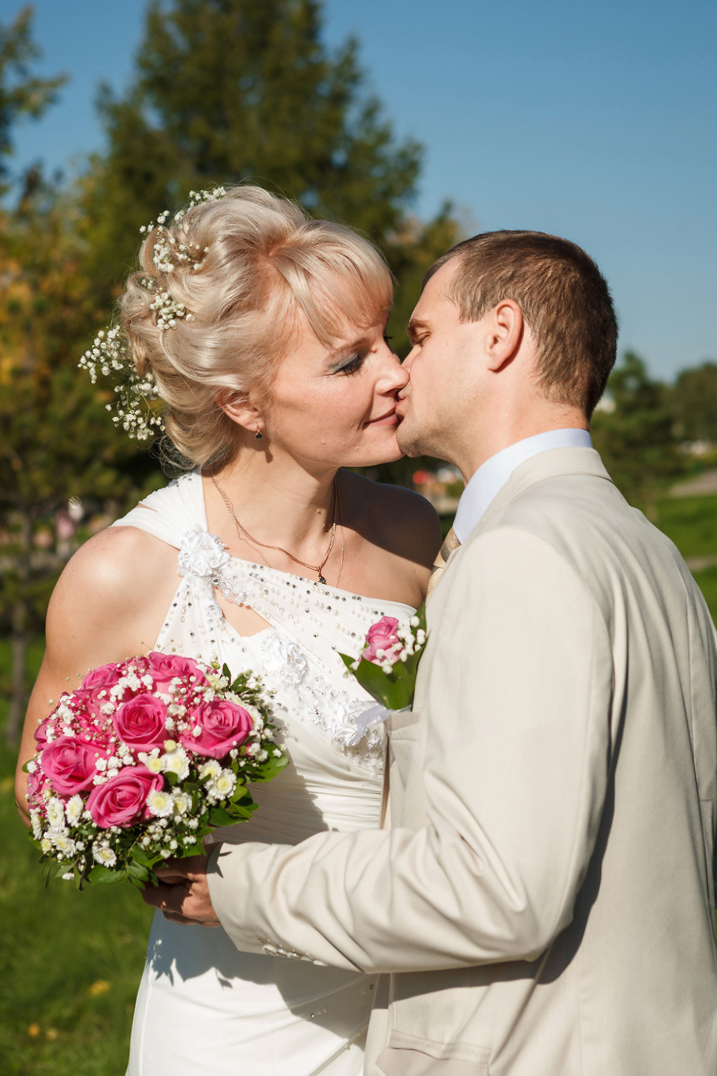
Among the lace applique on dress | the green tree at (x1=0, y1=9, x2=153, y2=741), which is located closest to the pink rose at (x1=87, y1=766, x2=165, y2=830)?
the lace applique on dress

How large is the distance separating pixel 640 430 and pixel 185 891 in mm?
24899

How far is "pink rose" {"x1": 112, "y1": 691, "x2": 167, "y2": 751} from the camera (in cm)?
224

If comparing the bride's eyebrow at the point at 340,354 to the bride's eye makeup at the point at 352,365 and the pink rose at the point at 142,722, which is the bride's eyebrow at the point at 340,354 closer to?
the bride's eye makeup at the point at 352,365

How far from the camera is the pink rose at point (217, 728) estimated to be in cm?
226

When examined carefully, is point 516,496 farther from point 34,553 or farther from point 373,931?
point 34,553

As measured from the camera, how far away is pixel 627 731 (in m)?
1.74

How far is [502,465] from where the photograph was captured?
2107mm

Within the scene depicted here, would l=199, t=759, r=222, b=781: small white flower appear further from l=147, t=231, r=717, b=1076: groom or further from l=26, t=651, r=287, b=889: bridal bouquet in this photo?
l=147, t=231, r=717, b=1076: groom

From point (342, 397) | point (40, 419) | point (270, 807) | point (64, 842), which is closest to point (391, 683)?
point (64, 842)

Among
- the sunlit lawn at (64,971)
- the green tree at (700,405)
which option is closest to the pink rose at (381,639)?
the sunlit lawn at (64,971)

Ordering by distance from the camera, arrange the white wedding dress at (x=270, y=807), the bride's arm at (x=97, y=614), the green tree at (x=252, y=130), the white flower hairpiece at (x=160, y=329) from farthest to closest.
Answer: the green tree at (x=252, y=130) < the white flower hairpiece at (x=160, y=329) < the bride's arm at (x=97, y=614) < the white wedding dress at (x=270, y=807)

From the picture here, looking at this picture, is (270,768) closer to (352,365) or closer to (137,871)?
(137,871)

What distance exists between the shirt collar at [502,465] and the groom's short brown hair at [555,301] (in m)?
0.11

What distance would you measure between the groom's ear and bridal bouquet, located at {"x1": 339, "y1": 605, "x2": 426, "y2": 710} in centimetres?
64
